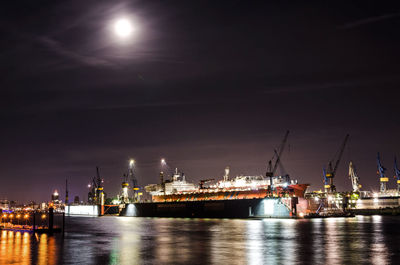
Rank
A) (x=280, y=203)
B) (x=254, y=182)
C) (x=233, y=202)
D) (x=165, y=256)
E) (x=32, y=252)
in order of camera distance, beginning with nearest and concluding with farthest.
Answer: (x=165, y=256), (x=32, y=252), (x=280, y=203), (x=233, y=202), (x=254, y=182)

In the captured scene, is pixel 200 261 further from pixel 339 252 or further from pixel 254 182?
pixel 254 182

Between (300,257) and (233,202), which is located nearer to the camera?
(300,257)

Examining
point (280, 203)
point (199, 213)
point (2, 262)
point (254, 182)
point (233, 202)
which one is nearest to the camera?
point (2, 262)

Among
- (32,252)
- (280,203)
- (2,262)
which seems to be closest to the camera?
(2,262)

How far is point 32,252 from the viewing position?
36.9m

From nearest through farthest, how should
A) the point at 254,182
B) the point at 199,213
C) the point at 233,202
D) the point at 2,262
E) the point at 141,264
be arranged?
the point at 141,264 → the point at 2,262 → the point at 233,202 → the point at 199,213 → the point at 254,182

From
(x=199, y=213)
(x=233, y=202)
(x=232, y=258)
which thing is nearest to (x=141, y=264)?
(x=232, y=258)

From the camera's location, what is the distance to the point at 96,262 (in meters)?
30.1

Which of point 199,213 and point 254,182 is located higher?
point 254,182

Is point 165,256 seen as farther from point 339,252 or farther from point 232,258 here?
point 339,252

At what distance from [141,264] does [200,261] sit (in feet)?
14.2

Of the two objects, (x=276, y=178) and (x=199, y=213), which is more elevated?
(x=276, y=178)

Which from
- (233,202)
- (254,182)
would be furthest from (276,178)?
(233,202)

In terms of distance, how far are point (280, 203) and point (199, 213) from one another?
3761 cm
